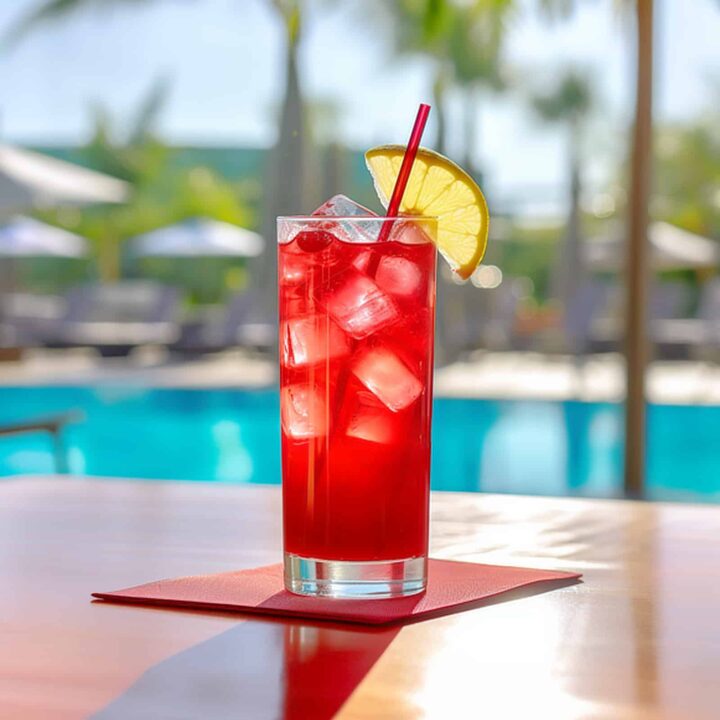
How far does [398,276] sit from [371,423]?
0.11 metres

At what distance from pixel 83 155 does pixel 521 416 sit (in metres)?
15.9

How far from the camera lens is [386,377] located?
37.4 inches

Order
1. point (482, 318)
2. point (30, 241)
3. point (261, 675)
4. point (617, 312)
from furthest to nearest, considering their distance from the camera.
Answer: point (30, 241), point (482, 318), point (617, 312), point (261, 675)

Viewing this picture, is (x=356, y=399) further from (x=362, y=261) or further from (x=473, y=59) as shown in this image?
(x=473, y=59)

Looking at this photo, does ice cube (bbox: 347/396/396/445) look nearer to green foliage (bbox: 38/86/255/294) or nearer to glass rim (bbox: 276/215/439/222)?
glass rim (bbox: 276/215/439/222)

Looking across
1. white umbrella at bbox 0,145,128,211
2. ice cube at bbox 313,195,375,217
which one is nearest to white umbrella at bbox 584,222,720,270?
white umbrella at bbox 0,145,128,211

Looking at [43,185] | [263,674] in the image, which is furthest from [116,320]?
[263,674]

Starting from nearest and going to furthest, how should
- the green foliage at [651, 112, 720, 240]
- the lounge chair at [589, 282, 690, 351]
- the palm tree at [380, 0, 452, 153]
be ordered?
the palm tree at [380, 0, 452, 153]
the lounge chair at [589, 282, 690, 351]
the green foliage at [651, 112, 720, 240]

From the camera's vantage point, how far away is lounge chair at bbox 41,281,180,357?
1467 cm

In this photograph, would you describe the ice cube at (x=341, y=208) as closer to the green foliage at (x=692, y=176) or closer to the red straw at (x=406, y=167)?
the red straw at (x=406, y=167)

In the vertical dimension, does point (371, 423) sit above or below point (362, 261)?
below

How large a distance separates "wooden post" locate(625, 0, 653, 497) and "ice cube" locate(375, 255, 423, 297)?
173 inches

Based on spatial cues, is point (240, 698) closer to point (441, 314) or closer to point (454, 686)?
point (454, 686)

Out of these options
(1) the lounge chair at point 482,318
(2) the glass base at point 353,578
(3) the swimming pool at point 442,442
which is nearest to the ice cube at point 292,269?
(2) the glass base at point 353,578
